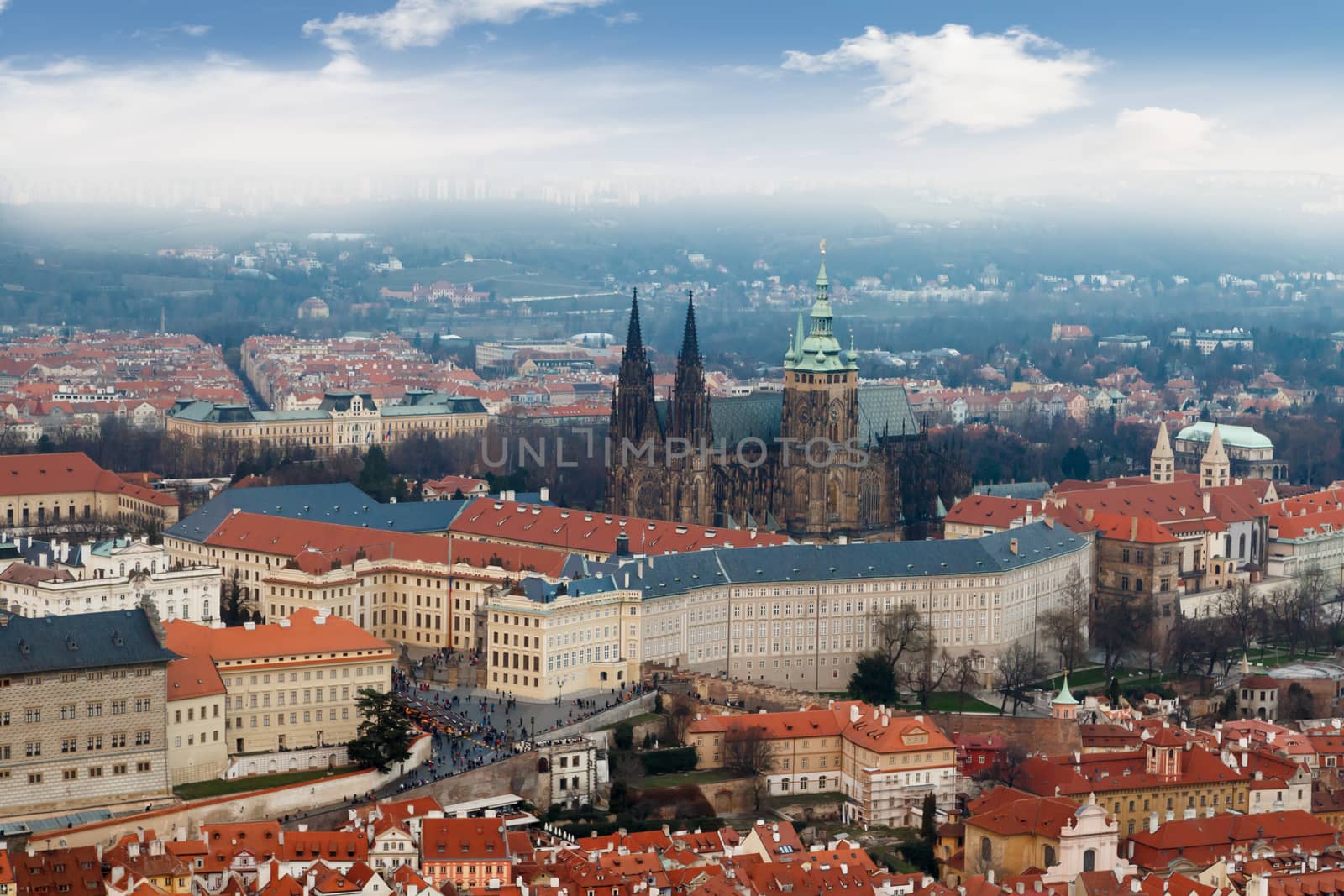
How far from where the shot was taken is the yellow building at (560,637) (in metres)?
83.8

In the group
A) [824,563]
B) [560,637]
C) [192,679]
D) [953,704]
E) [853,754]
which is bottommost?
[953,704]

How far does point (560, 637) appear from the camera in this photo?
84.2m

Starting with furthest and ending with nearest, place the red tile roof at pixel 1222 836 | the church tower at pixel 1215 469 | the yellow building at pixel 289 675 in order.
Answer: the church tower at pixel 1215 469 → the yellow building at pixel 289 675 → the red tile roof at pixel 1222 836

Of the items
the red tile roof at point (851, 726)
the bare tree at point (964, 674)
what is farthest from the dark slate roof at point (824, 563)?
the red tile roof at point (851, 726)

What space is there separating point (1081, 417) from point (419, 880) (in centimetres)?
13932

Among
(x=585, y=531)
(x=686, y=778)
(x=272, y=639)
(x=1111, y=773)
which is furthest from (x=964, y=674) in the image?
(x=272, y=639)

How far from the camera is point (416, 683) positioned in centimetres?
8512

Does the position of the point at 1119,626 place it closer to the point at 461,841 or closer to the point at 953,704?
the point at 953,704

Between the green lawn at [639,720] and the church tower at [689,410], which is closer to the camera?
the green lawn at [639,720]

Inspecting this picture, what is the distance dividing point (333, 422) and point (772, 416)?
158ft

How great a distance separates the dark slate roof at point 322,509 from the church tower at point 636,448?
733cm

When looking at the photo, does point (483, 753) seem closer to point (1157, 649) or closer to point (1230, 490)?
point (1157, 649)

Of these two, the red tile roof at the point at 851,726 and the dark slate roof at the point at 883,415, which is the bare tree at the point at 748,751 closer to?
the red tile roof at the point at 851,726

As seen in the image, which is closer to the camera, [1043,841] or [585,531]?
[1043,841]
